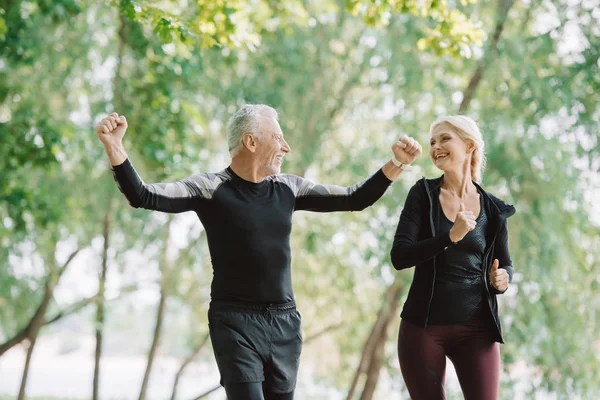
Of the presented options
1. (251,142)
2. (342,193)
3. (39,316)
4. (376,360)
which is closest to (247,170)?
(251,142)

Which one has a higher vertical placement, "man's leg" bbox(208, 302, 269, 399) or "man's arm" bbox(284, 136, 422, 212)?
"man's arm" bbox(284, 136, 422, 212)

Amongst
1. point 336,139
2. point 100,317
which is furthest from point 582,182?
point 100,317

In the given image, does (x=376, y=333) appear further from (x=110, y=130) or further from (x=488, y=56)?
(x=110, y=130)

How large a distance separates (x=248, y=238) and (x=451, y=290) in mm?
784

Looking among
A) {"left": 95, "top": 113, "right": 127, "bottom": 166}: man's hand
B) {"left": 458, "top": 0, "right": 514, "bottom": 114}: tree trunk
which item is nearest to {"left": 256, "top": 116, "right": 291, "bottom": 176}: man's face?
{"left": 95, "top": 113, "right": 127, "bottom": 166}: man's hand

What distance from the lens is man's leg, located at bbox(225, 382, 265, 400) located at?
9.39 feet

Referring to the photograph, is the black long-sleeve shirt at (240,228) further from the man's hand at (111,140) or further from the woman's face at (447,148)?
the woman's face at (447,148)

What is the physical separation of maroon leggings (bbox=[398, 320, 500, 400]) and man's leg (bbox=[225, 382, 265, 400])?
0.58 meters

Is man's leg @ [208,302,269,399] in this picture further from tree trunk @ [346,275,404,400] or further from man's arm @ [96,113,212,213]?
tree trunk @ [346,275,404,400]

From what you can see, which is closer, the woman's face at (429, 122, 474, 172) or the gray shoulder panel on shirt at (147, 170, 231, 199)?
the gray shoulder panel on shirt at (147, 170, 231, 199)

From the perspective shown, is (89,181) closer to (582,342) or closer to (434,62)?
(434,62)

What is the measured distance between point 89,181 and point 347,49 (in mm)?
3690

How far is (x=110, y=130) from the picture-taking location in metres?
2.81

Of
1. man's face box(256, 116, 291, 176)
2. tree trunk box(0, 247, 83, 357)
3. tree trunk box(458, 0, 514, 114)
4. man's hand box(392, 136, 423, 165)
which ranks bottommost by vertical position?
tree trunk box(0, 247, 83, 357)
